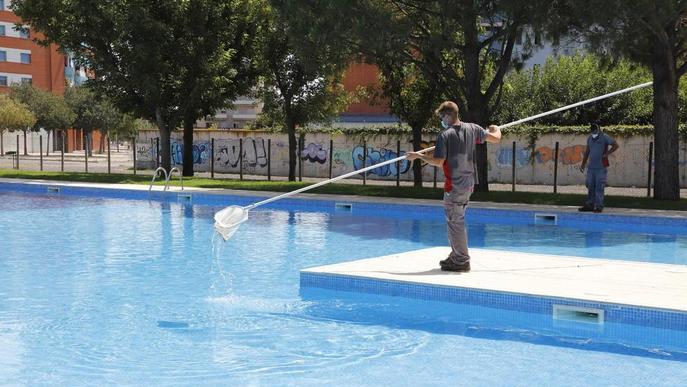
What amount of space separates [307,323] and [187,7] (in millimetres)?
22349

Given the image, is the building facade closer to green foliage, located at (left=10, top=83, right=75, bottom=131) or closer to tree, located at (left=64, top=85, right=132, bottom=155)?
tree, located at (left=64, top=85, right=132, bottom=155)

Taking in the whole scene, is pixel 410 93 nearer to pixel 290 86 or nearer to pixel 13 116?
pixel 290 86

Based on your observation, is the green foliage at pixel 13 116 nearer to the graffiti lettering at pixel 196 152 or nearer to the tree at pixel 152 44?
the graffiti lettering at pixel 196 152

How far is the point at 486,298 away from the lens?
8539mm

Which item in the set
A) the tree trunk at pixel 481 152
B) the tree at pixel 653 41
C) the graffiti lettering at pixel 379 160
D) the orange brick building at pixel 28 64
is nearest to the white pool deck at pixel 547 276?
the tree at pixel 653 41

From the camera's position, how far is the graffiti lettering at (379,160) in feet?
112

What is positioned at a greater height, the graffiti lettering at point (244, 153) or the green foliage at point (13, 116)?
the green foliage at point (13, 116)

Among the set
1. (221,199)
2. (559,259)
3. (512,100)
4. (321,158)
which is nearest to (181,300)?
(559,259)

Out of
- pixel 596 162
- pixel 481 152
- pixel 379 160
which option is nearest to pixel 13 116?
pixel 379 160

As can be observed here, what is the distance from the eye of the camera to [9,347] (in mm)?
7523

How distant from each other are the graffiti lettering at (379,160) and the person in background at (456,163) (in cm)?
2396

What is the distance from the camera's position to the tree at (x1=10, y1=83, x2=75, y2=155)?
241 ft

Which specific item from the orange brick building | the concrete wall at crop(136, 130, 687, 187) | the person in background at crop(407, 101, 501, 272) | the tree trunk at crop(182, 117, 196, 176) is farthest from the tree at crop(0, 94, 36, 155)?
the person in background at crop(407, 101, 501, 272)

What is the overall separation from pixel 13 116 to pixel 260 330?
203 ft
